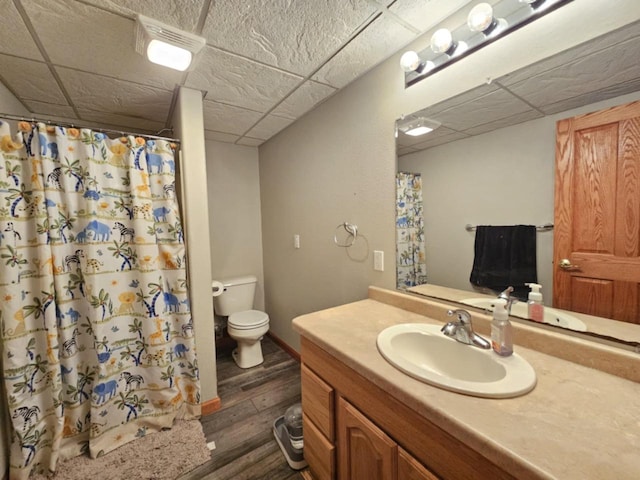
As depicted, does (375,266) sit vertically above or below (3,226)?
below

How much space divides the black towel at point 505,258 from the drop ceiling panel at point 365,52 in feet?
3.26

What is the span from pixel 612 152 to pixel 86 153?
2.30 metres

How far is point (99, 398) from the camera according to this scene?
148 centimetres

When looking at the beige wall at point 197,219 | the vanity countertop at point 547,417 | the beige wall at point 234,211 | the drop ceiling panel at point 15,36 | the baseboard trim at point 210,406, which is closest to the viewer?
the vanity countertop at point 547,417

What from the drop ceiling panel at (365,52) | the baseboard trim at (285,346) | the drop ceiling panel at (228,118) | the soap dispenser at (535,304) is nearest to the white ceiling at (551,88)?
the drop ceiling panel at (365,52)

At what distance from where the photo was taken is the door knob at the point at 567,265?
3.04 feet

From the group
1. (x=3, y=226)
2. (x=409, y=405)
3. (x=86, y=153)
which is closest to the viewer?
(x=409, y=405)

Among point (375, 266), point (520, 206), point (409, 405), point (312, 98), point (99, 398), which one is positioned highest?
point (312, 98)

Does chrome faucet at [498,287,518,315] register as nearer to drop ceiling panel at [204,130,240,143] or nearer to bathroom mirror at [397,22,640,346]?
bathroom mirror at [397,22,640,346]

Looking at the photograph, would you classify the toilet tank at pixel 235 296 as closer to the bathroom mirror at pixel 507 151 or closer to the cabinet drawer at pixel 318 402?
the cabinet drawer at pixel 318 402

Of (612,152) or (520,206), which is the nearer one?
(612,152)

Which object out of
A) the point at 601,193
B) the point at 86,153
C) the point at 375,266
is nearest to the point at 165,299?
the point at 86,153

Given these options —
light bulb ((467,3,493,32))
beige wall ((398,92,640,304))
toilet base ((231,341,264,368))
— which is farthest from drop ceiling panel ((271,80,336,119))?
toilet base ((231,341,264,368))

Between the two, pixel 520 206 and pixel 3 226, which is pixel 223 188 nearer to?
pixel 3 226
